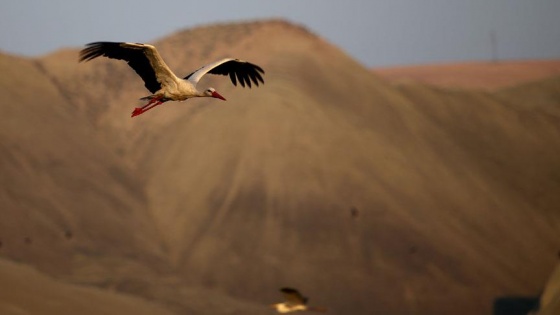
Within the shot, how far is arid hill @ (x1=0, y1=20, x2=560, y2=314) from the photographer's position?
54.7 m

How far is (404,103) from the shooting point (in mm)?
72750

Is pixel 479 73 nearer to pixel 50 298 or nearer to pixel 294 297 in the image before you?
pixel 50 298

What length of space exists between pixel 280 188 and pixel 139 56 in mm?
39774

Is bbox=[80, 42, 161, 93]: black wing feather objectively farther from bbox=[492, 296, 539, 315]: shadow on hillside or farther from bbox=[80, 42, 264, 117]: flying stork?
bbox=[492, 296, 539, 315]: shadow on hillside

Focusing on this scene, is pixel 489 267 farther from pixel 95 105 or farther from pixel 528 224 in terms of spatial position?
pixel 95 105

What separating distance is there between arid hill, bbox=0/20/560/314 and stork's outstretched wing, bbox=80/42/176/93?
26.3 m

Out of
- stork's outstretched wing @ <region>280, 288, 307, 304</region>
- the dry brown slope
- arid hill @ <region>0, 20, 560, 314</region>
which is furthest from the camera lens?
arid hill @ <region>0, 20, 560, 314</region>

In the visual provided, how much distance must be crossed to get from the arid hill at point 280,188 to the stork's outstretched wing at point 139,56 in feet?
86.4

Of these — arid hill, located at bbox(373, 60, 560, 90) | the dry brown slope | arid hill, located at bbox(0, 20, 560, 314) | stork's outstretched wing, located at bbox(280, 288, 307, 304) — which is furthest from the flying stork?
arid hill, located at bbox(373, 60, 560, 90)

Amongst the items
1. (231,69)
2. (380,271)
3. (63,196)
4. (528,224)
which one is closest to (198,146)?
(63,196)

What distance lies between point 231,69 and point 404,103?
1995 inches

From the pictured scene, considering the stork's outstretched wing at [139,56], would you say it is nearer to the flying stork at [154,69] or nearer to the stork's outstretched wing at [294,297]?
the flying stork at [154,69]

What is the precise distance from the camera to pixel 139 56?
68.2 feet

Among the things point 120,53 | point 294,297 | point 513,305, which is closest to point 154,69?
point 120,53
